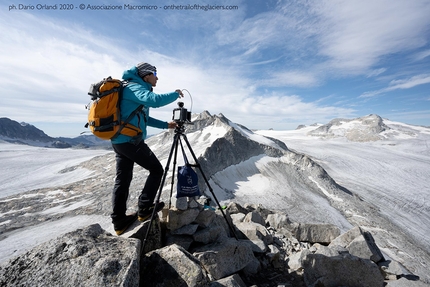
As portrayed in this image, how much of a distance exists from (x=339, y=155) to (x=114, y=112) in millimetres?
69965

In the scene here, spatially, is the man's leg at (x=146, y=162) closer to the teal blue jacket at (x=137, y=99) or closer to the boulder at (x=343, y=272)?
the teal blue jacket at (x=137, y=99)

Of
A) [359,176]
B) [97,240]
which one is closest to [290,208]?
[97,240]

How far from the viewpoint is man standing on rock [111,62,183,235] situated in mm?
3807

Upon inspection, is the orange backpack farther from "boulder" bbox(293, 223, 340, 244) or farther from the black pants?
"boulder" bbox(293, 223, 340, 244)

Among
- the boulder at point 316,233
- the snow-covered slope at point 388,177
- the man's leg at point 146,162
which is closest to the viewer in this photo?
the man's leg at point 146,162

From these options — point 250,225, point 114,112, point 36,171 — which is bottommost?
point 36,171

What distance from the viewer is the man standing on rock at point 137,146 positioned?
12.5ft

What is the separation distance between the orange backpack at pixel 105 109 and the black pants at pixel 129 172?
42cm

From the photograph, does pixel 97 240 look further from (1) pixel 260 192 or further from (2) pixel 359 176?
(2) pixel 359 176

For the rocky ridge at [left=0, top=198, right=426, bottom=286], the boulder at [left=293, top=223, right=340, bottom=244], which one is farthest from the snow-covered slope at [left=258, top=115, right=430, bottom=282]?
the rocky ridge at [left=0, top=198, right=426, bottom=286]

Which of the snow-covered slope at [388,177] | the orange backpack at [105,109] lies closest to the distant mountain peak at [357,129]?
the snow-covered slope at [388,177]

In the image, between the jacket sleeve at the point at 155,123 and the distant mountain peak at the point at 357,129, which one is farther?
the distant mountain peak at the point at 357,129

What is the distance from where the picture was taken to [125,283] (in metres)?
2.44

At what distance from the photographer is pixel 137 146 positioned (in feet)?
13.7
